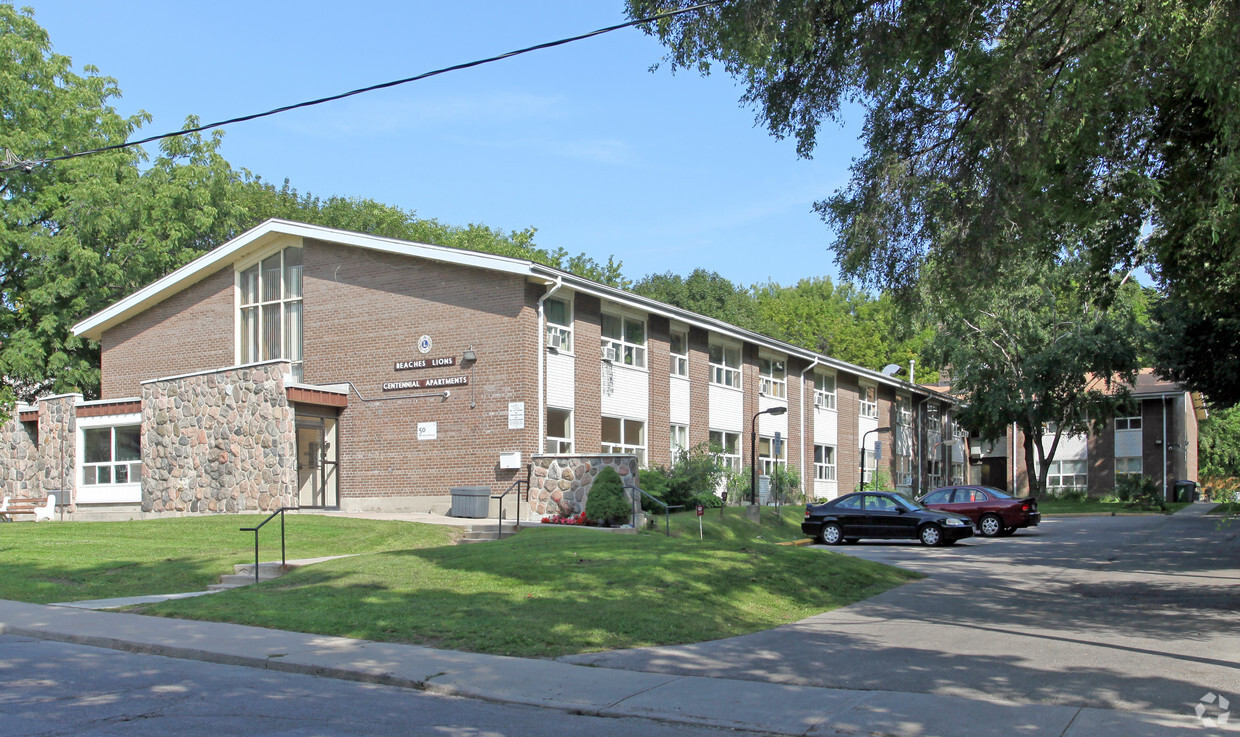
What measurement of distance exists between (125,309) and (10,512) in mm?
6787

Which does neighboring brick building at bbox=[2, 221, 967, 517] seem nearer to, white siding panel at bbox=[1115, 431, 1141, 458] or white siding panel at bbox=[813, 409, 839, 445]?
white siding panel at bbox=[813, 409, 839, 445]

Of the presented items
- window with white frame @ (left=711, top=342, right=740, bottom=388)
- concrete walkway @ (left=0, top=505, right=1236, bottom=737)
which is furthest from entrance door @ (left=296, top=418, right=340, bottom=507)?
concrete walkway @ (left=0, top=505, right=1236, bottom=737)

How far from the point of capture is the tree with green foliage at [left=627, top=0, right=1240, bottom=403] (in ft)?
35.3

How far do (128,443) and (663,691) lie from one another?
26157mm

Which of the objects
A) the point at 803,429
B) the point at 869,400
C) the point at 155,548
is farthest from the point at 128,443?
the point at 869,400

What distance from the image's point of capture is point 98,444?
30391 millimetres

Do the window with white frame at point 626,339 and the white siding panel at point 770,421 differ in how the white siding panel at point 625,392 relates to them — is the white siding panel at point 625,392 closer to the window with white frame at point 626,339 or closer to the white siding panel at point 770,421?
the window with white frame at point 626,339

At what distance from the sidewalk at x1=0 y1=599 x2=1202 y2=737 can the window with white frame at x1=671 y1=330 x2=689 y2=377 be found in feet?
69.7

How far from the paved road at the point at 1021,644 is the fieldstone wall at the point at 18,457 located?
89.9 feet

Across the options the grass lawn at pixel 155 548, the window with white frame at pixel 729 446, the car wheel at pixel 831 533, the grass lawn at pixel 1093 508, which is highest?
the window with white frame at pixel 729 446

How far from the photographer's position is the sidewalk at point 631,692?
276 inches

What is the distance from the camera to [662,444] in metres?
30.3

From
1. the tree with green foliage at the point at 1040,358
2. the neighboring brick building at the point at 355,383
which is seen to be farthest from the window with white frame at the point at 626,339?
the tree with green foliage at the point at 1040,358

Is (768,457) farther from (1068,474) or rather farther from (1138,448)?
(1068,474)
